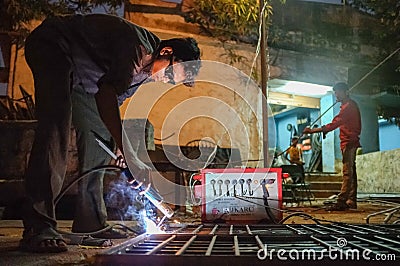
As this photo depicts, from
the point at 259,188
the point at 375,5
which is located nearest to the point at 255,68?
the point at 375,5

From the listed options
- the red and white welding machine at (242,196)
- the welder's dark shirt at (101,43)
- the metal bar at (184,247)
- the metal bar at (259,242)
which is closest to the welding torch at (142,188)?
the metal bar at (184,247)

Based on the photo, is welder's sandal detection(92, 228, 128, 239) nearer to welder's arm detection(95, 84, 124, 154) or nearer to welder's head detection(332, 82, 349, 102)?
welder's arm detection(95, 84, 124, 154)

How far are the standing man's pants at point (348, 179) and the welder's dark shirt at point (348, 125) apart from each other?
11 centimetres

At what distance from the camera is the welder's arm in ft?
7.32

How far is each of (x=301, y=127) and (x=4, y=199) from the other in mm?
11515

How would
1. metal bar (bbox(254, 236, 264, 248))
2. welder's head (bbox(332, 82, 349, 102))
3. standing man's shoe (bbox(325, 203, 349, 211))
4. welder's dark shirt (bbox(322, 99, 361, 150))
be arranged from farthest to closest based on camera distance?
welder's head (bbox(332, 82, 349, 102)), welder's dark shirt (bbox(322, 99, 361, 150)), standing man's shoe (bbox(325, 203, 349, 211)), metal bar (bbox(254, 236, 264, 248))

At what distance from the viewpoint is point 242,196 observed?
4.04 meters

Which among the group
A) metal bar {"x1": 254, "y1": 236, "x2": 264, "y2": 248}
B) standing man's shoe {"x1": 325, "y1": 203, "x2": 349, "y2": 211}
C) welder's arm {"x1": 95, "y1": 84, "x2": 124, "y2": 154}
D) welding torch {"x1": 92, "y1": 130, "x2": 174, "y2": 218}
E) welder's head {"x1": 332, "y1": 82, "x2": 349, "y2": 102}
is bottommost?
standing man's shoe {"x1": 325, "y1": 203, "x2": 349, "y2": 211}

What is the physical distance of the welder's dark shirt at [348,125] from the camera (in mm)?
6590

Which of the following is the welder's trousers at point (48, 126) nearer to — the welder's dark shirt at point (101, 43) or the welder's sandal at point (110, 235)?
the welder's dark shirt at point (101, 43)

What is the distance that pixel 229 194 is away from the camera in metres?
4.06

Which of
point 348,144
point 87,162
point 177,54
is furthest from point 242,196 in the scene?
point 348,144

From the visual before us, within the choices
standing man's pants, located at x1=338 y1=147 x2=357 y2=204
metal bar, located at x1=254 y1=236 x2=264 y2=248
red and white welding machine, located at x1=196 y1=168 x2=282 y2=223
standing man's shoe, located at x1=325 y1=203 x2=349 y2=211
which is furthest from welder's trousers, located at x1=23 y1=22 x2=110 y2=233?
standing man's pants, located at x1=338 y1=147 x2=357 y2=204

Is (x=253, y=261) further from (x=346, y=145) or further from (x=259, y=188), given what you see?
(x=346, y=145)
